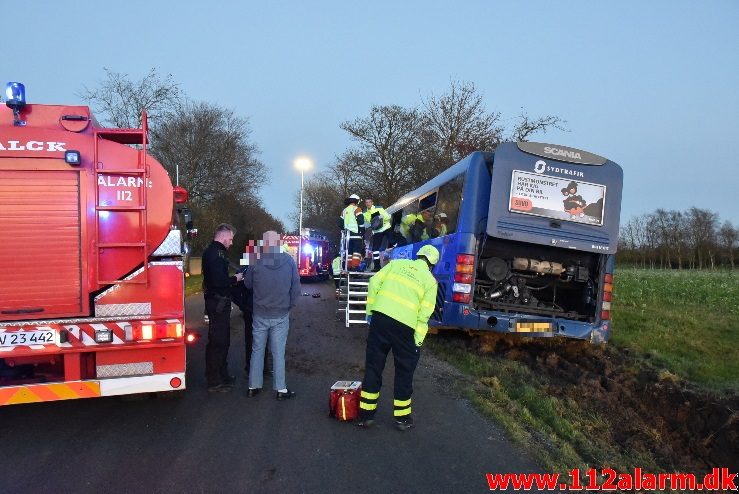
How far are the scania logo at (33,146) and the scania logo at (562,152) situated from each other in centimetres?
665

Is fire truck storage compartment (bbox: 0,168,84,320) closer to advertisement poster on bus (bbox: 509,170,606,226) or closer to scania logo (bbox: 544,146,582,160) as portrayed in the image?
advertisement poster on bus (bbox: 509,170,606,226)

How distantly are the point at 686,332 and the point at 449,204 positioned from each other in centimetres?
596

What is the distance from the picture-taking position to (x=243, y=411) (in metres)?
5.70

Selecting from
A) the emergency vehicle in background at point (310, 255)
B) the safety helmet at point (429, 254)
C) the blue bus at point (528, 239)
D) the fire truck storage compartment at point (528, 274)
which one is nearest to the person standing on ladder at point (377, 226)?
the blue bus at point (528, 239)

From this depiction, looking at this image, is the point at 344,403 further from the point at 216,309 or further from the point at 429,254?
the point at 216,309

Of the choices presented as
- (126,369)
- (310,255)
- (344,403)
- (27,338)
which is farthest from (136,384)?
(310,255)

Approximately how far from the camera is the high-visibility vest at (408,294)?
5152 mm

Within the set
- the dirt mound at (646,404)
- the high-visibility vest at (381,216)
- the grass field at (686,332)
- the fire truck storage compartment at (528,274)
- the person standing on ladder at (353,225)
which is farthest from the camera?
the high-visibility vest at (381,216)

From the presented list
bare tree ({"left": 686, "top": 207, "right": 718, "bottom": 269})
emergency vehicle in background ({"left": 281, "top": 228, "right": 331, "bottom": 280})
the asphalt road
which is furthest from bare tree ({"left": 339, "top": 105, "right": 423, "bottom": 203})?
bare tree ({"left": 686, "top": 207, "right": 718, "bottom": 269})

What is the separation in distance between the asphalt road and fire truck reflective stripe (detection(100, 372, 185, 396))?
424 millimetres

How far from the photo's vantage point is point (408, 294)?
5160 mm

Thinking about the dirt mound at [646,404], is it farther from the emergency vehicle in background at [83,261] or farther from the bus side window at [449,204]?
the emergency vehicle in background at [83,261]

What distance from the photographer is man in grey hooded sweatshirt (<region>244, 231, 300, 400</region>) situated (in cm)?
606

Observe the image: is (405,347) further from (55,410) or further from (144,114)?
(55,410)
